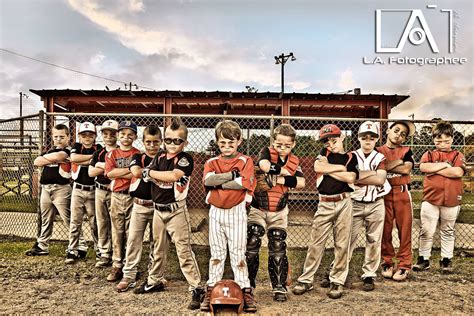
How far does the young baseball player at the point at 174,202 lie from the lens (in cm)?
363

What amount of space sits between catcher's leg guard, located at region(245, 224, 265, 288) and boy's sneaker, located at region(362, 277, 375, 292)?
4.46 ft

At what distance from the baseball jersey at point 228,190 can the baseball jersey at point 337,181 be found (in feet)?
2.64

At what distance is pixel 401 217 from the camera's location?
4.38 meters

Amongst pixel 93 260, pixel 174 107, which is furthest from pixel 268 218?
pixel 174 107

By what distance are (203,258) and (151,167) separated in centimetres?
210

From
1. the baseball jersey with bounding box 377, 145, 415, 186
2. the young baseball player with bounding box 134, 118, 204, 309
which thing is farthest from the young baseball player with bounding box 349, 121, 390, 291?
the young baseball player with bounding box 134, 118, 204, 309

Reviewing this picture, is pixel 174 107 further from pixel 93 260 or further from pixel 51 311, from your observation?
pixel 51 311

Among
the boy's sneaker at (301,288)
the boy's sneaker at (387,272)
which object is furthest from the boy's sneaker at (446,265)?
the boy's sneaker at (301,288)

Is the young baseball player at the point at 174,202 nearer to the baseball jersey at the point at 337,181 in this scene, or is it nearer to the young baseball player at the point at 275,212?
the young baseball player at the point at 275,212

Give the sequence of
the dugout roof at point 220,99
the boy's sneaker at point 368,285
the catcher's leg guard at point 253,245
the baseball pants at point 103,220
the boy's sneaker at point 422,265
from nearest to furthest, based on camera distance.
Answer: the catcher's leg guard at point 253,245 < the boy's sneaker at point 368,285 < the baseball pants at point 103,220 < the boy's sneaker at point 422,265 < the dugout roof at point 220,99

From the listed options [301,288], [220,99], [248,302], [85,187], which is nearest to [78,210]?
[85,187]

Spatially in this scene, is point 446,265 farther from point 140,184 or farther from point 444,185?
point 140,184

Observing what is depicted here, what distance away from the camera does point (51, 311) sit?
3.45 meters

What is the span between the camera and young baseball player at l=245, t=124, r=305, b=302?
12.0ft
